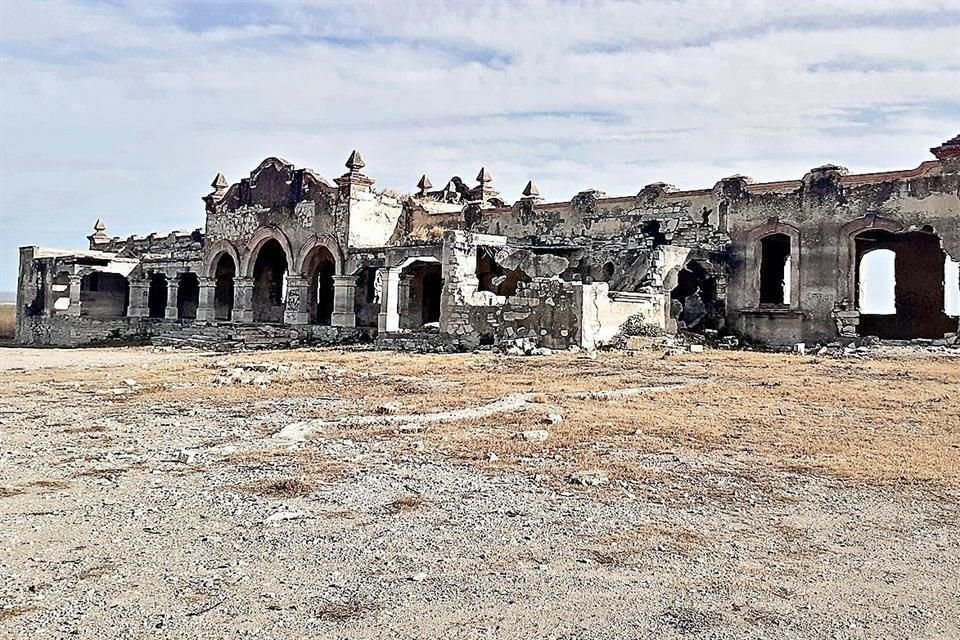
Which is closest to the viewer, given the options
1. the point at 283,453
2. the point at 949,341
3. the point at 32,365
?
the point at 283,453

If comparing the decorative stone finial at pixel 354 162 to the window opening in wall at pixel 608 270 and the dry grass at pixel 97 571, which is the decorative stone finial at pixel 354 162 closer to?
the window opening in wall at pixel 608 270

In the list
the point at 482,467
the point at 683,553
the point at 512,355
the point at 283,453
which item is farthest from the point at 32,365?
the point at 683,553

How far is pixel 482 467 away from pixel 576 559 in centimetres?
224

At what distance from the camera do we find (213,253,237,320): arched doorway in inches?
1261

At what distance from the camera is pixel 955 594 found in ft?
13.3

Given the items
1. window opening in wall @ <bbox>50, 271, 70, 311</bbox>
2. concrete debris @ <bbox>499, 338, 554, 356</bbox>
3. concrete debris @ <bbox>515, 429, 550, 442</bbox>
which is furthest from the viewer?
window opening in wall @ <bbox>50, 271, 70, 311</bbox>

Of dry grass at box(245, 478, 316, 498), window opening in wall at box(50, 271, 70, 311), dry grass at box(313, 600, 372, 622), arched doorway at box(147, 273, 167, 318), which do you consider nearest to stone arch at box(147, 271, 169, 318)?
arched doorway at box(147, 273, 167, 318)

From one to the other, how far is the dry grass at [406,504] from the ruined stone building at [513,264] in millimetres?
12925

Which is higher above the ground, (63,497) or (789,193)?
(789,193)

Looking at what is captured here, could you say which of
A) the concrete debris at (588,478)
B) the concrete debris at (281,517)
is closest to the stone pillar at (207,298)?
the concrete debris at (588,478)

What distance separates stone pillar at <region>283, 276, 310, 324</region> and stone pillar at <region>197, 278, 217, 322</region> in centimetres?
419

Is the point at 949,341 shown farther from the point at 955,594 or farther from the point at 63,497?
the point at 63,497

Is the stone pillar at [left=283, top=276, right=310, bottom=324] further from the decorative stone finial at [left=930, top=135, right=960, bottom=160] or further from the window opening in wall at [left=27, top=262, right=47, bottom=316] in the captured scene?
the decorative stone finial at [left=930, top=135, right=960, bottom=160]

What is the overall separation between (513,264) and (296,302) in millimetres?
9323
